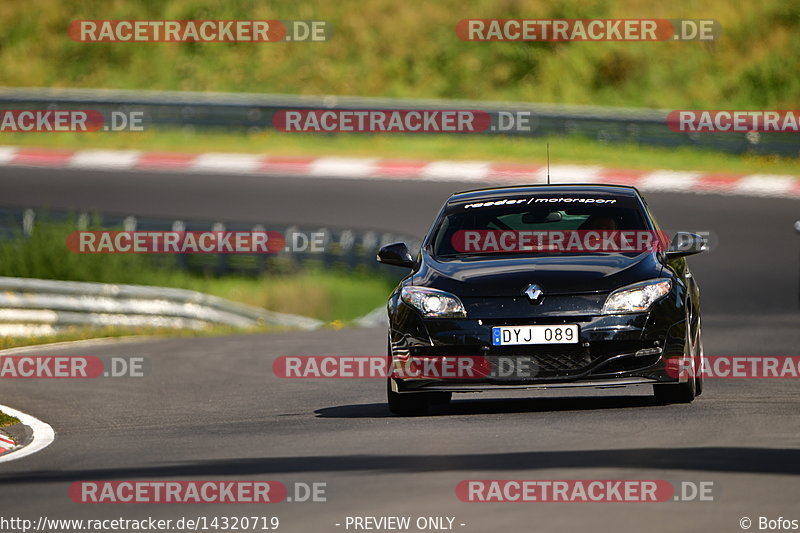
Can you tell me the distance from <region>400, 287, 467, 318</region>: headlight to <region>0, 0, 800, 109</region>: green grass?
26.6 meters

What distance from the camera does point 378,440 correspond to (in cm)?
926

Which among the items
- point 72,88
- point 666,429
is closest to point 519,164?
point 72,88

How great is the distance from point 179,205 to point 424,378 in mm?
18905

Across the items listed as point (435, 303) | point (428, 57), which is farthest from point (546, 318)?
point (428, 57)

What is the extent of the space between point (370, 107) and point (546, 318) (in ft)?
73.3

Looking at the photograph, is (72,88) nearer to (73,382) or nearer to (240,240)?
(240,240)

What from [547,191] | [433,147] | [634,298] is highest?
[433,147]

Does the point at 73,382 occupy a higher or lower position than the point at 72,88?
lower

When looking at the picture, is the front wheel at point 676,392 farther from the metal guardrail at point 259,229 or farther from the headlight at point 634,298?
the metal guardrail at point 259,229

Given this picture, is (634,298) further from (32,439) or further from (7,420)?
(7,420)

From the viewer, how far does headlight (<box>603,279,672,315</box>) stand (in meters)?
10.1

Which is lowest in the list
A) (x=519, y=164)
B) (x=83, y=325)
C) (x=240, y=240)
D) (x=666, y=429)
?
(x=666, y=429)

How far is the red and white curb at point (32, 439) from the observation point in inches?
372

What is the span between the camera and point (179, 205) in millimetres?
28641
